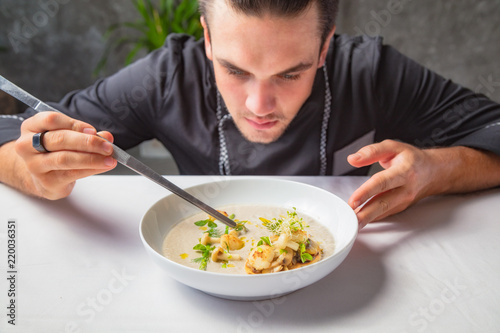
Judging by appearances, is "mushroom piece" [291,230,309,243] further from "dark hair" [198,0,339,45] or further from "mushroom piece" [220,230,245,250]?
"dark hair" [198,0,339,45]

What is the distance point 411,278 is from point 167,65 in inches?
54.6

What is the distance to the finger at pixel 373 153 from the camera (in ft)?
3.43

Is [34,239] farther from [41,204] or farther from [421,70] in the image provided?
[421,70]

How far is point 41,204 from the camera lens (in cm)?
116

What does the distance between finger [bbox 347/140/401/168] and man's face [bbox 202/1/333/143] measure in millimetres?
343

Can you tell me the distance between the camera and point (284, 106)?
1.34m

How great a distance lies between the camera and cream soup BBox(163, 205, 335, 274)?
0.83 metres

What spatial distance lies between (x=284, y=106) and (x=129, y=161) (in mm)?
619

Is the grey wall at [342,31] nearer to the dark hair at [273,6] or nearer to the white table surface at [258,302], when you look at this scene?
the dark hair at [273,6]

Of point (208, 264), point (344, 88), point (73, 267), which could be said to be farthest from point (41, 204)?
point (344, 88)

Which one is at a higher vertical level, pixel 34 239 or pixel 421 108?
pixel 421 108

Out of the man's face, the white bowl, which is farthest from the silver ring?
the man's face

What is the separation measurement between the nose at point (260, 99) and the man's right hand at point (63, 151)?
18.1 inches

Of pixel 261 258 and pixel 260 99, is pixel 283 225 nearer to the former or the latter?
pixel 261 258
